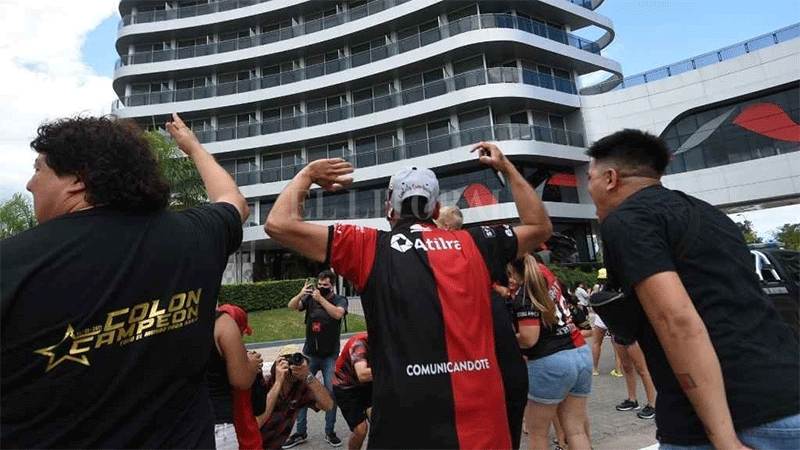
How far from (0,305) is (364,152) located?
28.7 metres

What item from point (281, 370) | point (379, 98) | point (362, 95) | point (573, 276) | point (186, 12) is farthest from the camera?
point (186, 12)

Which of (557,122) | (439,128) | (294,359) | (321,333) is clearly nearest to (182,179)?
(439,128)

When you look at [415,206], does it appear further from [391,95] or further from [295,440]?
[391,95]

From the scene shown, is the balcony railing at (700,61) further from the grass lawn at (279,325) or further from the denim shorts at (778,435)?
the denim shorts at (778,435)

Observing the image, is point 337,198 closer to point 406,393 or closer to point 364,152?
point 364,152

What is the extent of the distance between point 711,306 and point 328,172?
1.81m

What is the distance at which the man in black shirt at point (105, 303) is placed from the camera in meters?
1.20

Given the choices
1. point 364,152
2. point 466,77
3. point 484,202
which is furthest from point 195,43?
point 484,202

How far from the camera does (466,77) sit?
25.9m

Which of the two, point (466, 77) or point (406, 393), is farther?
point (466, 77)

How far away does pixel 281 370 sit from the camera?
309 centimetres

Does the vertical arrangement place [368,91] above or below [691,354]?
above

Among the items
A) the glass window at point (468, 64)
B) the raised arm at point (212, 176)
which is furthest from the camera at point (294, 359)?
the glass window at point (468, 64)

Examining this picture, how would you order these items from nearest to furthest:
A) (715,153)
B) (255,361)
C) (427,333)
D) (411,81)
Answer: (427,333), (255,361), (715,153), (411,81)
